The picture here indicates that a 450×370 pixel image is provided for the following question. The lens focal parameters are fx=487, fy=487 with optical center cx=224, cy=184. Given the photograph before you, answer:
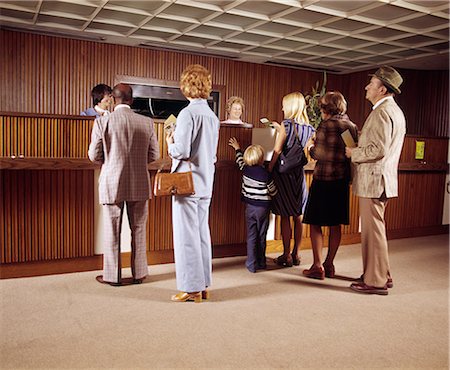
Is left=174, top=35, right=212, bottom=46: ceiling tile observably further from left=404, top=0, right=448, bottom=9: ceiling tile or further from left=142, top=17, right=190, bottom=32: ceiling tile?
left=404, top=0, right=448, bottom=9: ceiling tile

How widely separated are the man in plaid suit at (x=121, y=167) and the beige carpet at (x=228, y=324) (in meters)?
0.35

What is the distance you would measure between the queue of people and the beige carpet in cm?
23

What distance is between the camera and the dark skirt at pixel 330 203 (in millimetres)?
4098

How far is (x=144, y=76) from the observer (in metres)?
8.98

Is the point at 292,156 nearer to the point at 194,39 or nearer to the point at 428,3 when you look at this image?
the point at 428,3

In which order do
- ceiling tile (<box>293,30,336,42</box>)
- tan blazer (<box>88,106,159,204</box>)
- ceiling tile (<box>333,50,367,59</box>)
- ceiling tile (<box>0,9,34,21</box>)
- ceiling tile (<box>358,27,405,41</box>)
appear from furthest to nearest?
ceiling tile (<box>333,50,367,59</box>) → ceiling tile (<box>293,30,336,42</box>) → ceiling tile (<box>358,27,405,41</box>) → ceiling tile (<box>0,9,34,21</box>) → tan blazer (<box>88,106,159,204</box>)

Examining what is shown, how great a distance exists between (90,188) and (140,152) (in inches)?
28.6

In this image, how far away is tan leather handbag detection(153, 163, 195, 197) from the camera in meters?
3.35

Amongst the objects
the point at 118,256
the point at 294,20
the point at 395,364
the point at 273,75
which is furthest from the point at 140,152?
the point at 273,75

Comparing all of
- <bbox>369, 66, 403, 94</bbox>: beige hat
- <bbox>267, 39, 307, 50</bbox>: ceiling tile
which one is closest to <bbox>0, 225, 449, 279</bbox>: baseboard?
<bbox>369, 66, 403, 94</bbox>: beige hat

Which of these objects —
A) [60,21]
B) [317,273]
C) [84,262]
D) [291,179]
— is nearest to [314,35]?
[60,21]

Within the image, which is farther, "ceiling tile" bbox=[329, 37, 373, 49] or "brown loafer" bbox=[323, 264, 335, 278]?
"ceiling tile" bbox=[329, 37, 373, 49]

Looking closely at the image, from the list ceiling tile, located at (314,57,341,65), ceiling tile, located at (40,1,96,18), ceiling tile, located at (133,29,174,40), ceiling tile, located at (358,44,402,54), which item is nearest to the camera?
ceiling tile, located at (40,1,96,18)

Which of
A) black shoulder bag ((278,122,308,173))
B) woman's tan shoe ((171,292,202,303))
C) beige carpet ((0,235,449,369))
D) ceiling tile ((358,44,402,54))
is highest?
ceiling tile ((358,44,402,54))
